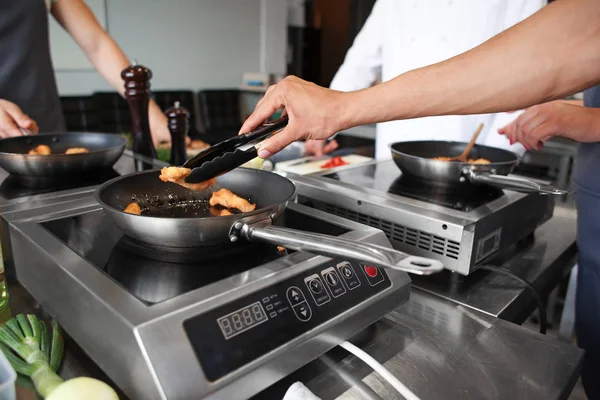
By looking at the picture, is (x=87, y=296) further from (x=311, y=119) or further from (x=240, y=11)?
(x=240, y=11)

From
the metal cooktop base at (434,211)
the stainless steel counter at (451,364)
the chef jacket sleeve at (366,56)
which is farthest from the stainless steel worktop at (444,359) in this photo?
the chef jacket sleeve at (366,56)

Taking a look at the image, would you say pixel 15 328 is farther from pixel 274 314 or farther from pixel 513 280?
pixel 513 280

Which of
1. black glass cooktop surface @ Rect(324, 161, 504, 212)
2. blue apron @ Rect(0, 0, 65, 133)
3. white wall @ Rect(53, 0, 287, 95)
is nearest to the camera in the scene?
black glass cooktop surface @ Rect(324, 161, 504, 212)

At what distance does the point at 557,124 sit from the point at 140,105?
1.01 meters

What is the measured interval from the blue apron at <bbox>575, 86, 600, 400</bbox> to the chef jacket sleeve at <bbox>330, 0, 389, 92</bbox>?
94cm

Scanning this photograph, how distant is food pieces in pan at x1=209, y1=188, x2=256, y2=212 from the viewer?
0.71 meters

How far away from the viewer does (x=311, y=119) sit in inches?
27.4

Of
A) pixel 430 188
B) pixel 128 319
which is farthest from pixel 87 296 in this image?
pixel 430 188

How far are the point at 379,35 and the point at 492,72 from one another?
1.33m

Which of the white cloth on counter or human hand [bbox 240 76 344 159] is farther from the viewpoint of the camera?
human hand [bbox 240 76 344 159]

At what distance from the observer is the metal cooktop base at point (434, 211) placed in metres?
0.81

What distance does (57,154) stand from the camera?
871 millimetres

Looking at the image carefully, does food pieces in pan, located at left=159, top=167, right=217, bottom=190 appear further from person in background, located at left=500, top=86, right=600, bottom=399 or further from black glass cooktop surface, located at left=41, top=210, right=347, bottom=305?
person in background, located at left=500, top=86, right=600, bottom=399

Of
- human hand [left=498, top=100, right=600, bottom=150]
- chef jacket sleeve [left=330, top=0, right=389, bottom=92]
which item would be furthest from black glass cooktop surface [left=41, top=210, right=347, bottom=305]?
chef jacket sleeve [left=330, top=0, right=389, bottom=92]
